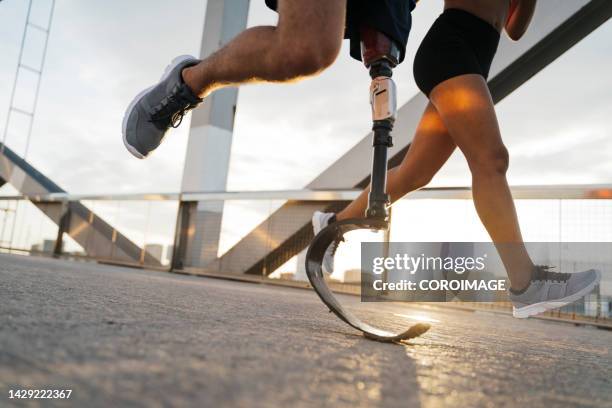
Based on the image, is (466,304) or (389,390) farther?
(466,304)

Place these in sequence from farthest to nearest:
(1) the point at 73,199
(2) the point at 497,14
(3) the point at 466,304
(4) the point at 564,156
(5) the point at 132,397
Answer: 1. (1) the point at 73,199
2. (4) the point at 564,156
3. (3) the point at 466,304
4. (2) the point at 497,14
5. (5) the point at 132,397

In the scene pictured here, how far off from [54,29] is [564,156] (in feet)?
32.0

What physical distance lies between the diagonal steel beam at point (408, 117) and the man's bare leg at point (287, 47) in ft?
9.48

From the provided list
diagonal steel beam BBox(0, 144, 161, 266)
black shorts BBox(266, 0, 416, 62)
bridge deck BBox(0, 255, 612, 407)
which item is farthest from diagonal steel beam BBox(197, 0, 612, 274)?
bridge deck BBox(0, 255, 612, 407)

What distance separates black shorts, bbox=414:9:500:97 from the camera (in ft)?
4.00

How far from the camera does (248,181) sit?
5977 millimetres

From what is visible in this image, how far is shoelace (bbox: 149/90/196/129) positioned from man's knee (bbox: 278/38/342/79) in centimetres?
32

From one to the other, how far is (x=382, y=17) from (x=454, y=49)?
13.9 inches

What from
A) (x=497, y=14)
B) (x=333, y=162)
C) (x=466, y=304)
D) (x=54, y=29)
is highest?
(x=54, y=29)

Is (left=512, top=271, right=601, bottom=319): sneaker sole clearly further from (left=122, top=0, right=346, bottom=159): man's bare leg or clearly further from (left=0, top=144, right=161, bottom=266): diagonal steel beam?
(left=0, top=144, right=161, bottom=266): diagonal steel beam

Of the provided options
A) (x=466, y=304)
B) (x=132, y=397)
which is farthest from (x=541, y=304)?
(x=466, y=304)

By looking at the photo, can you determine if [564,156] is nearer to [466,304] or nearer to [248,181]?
[466,304]

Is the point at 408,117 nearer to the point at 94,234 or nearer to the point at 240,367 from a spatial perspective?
the point at 94,234

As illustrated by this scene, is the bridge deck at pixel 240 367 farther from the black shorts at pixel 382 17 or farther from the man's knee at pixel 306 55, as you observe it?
the black shorts at pixel 382 17
